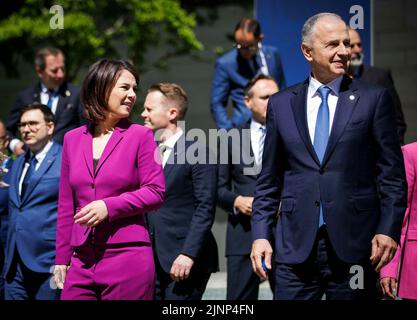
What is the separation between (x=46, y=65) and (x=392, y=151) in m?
4.06

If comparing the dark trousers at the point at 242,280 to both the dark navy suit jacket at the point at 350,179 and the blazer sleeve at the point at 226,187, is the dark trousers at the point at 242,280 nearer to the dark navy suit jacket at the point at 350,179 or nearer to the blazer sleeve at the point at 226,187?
the blazer sleeve at the point at 226,187

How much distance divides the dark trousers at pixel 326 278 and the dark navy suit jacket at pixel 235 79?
3036 millimetres

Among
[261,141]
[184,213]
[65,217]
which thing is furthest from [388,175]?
[261,141]

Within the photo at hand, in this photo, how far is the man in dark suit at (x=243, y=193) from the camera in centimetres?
545

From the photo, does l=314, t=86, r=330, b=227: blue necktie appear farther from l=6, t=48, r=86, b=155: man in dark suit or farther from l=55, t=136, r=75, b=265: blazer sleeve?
l=6, t=48, r=86, b=155: man in dark suit

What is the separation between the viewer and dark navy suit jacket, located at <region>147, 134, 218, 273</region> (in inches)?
195

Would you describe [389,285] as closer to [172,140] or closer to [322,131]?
[322,131]

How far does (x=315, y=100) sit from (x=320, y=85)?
0.24ft

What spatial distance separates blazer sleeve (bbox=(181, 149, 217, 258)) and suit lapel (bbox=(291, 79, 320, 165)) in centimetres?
128

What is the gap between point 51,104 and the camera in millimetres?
6797

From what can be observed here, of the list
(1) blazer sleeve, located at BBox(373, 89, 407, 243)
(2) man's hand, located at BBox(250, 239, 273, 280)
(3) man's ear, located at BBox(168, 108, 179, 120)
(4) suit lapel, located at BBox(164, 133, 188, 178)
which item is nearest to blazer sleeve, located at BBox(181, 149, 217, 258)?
(4) suit lapel, located at BBox(164, 133, 188, 178)

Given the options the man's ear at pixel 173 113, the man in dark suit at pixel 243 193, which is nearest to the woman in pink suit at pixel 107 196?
the man's ear at pixel 173 113
